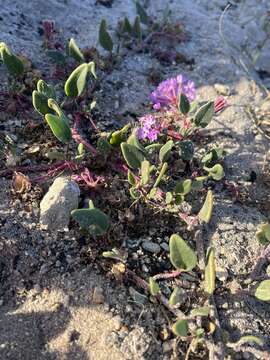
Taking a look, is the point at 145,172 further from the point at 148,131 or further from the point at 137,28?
the point at 137,28

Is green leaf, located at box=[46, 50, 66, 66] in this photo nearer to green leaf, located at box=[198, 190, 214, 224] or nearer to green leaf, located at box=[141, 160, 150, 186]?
green leaf, located at box=[141, 160, 150, 186]

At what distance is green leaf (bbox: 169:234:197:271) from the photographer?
2.33 m

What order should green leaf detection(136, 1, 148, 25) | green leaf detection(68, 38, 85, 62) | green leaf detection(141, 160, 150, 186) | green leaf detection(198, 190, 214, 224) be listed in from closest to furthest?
green leaf detection(198, 190, 214, 224) < green leaf detection(141, 160, 150, 186) < green leaf detection(68, 38, 85, 62) < green leaf detection(136, 1, 148, 25)

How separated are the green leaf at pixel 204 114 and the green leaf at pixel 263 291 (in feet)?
3.55

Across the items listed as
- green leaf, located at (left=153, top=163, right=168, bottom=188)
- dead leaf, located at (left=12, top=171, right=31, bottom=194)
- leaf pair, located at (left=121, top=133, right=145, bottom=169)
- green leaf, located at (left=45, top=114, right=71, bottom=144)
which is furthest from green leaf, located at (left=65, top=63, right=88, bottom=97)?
green leaf, located at (left=153, top=163, right=168, bottom=188)

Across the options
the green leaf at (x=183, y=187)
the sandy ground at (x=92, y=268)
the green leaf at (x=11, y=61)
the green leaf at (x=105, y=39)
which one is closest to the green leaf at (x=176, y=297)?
the sandy ground at (x=92, y=268)

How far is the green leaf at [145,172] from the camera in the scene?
262 cm

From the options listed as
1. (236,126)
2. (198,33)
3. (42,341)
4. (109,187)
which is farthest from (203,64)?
(42,341)

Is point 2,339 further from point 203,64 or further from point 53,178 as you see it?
point 203,64

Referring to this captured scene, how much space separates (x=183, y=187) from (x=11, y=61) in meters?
1.45

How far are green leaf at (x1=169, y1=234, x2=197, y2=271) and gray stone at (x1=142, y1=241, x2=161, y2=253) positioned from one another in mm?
247

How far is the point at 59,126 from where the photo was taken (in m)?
2.76

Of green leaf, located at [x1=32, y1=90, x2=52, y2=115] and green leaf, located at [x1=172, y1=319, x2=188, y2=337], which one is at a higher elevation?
green leaf, located at [x1=32, y1=90, x2=52, y2=115]

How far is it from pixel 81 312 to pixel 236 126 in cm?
194
